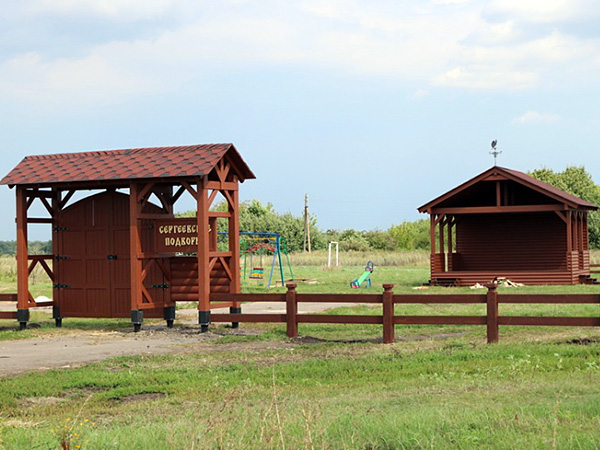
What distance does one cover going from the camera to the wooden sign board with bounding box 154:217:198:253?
741 inches

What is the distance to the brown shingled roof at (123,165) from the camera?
18.5m

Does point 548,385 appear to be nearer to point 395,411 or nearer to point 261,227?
point 395,411

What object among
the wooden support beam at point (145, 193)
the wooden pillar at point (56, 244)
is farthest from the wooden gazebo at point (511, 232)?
the wooden pillar at point (56, 244)

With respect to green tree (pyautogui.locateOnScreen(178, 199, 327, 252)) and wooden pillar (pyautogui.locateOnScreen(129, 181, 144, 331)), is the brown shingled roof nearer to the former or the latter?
wooden pillar (pyautogui.locateOnScreen(129, 181, 144, 331))

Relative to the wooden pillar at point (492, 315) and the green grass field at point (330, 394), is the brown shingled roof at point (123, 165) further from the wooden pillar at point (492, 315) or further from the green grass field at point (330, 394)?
the wooden pillar at point (492, 315)

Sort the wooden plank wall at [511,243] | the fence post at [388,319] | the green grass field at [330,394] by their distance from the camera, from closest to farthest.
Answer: the green grass field at [330,394], the fence post at [388,319], the wooden plank wall at [511,243]

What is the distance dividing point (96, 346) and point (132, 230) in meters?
3.07

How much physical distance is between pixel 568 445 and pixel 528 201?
3209cm

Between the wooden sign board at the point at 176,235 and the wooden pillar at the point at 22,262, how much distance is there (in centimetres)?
333

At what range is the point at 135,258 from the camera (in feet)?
61.6

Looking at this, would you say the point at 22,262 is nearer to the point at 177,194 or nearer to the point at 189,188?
the point at 177,194

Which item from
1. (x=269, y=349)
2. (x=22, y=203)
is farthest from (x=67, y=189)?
(x=269, y=349)

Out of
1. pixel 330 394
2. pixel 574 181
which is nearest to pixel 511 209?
pixel 330 394

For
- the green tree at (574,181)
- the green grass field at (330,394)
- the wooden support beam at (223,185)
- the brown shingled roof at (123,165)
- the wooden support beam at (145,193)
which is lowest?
the green grass field at (330,394)
